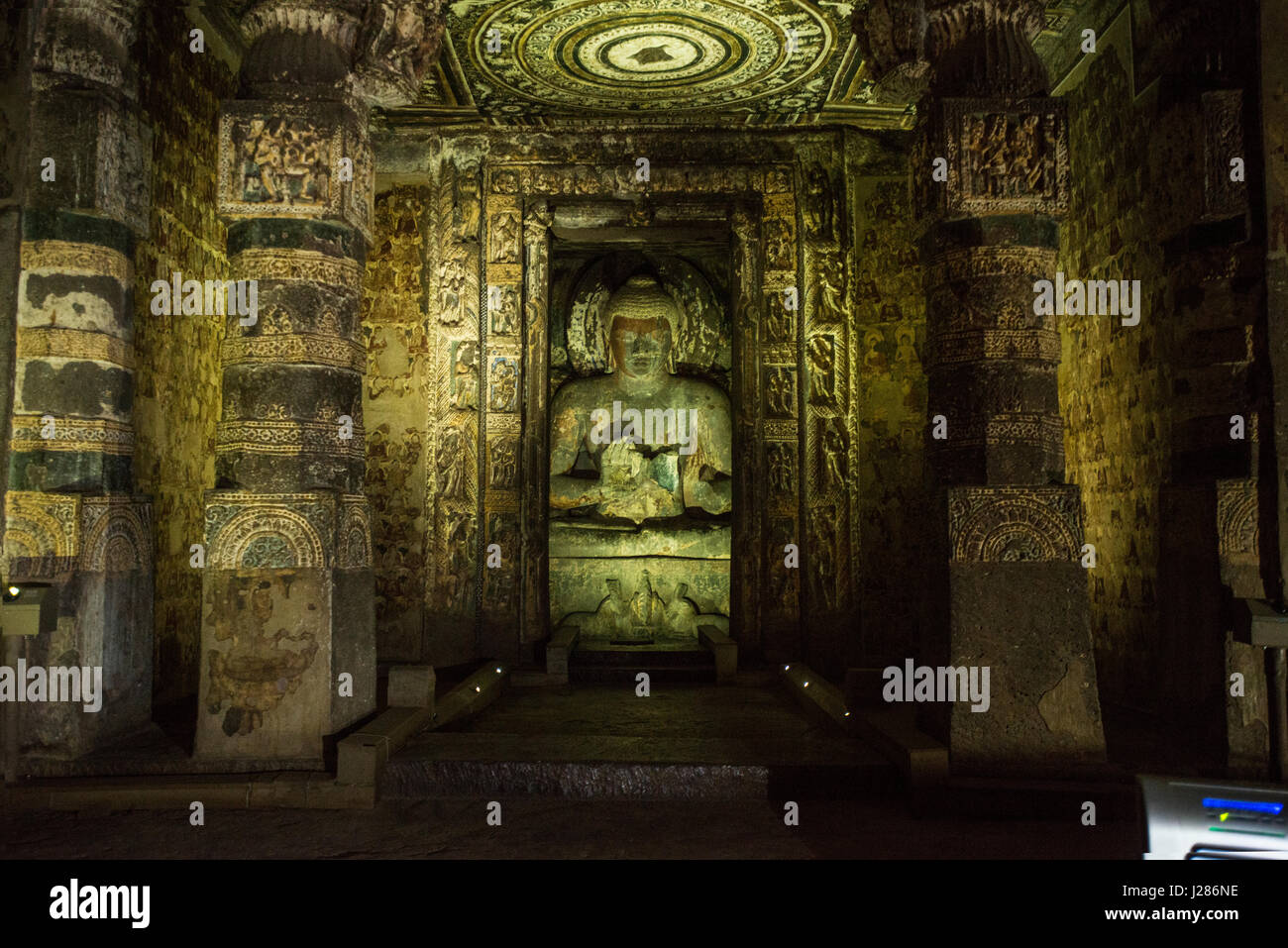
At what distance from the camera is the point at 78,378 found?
4309 mm

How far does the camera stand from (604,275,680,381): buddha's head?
9352 millimetres

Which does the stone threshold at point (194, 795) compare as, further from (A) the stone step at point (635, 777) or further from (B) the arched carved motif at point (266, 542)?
(B) the arched carved motif at point (266, 542)

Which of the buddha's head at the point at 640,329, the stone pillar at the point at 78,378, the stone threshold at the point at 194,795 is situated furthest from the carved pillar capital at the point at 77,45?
the buddha's head at the point at 640,329

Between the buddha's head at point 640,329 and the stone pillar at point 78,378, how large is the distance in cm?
549

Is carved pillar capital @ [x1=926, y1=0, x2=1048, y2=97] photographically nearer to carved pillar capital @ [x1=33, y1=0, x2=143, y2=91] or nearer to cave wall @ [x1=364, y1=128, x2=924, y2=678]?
cave wall @ [x1=364, y1=128, x2=924, y2=678]

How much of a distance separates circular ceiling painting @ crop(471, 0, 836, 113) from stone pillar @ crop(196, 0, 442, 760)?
1540 millimetres

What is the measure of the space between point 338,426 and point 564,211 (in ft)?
13.3

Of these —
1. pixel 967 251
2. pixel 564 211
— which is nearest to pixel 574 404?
pixel 564 211

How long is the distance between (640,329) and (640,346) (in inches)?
8.3

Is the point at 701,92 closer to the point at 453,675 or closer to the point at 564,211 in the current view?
the point at 564,211

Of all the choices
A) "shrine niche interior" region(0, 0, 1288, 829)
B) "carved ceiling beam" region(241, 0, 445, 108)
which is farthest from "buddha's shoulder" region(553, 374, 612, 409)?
"carved ceiling beam" region(241, 0, 445, 108)

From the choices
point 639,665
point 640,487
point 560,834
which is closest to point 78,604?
point 560,834

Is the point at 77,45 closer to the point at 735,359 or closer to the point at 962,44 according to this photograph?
the point at 962,44

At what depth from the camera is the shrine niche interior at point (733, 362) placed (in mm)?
4055
